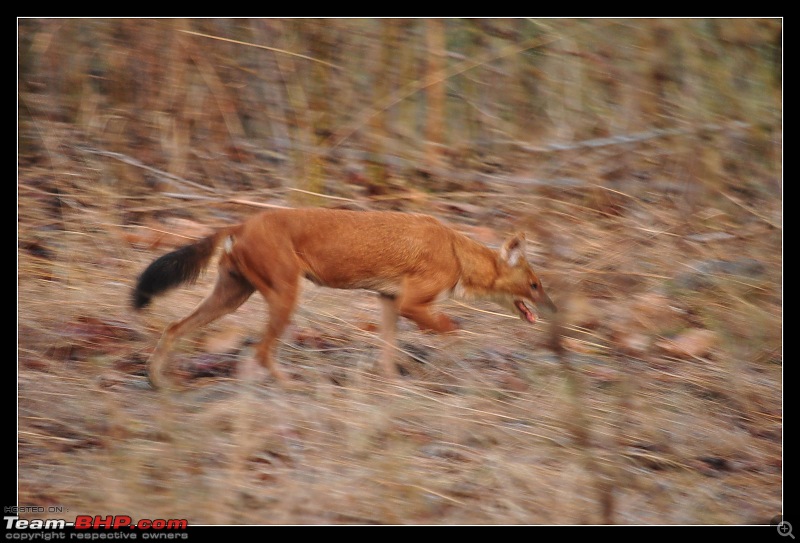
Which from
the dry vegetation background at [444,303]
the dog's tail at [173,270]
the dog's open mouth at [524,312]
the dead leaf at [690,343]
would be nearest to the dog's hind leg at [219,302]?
the dog's tail at [173,270]

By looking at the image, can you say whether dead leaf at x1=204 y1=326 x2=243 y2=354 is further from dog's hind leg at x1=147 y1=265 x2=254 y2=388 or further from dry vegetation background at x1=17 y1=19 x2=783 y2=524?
dog's hind leg at x1=147 y1=265 x2=254 y2=388

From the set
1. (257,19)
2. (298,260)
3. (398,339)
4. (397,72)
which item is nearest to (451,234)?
(398,339)

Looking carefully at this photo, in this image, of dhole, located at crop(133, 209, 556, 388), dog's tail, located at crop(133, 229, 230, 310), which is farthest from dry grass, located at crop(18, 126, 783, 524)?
dog's tail, located at crop(133, 229, 230, 310)

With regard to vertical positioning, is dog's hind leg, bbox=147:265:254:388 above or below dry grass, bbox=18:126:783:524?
above

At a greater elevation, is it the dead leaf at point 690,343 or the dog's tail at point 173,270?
the dog's tail at point 173,270

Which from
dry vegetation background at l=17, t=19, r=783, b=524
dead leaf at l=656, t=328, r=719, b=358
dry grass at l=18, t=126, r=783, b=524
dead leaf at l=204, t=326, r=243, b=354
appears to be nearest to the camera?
dry grass at l=18, t=126, r=783, b=524

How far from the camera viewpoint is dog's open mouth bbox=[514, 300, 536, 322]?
7.34m

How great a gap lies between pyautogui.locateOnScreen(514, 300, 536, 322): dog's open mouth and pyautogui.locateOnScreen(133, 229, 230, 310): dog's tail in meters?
2.54

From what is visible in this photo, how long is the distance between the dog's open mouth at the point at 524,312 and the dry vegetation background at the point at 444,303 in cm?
19

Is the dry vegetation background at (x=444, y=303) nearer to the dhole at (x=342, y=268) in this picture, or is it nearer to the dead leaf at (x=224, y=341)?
the dead leaf at (x=224, y=341)

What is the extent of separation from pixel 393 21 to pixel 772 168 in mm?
4638

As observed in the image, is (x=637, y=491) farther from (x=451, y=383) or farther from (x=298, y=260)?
(x=298, y=260)

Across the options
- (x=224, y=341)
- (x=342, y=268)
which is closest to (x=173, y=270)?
(x=224, y=341)

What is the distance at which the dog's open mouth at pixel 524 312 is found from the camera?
734 centimetres
